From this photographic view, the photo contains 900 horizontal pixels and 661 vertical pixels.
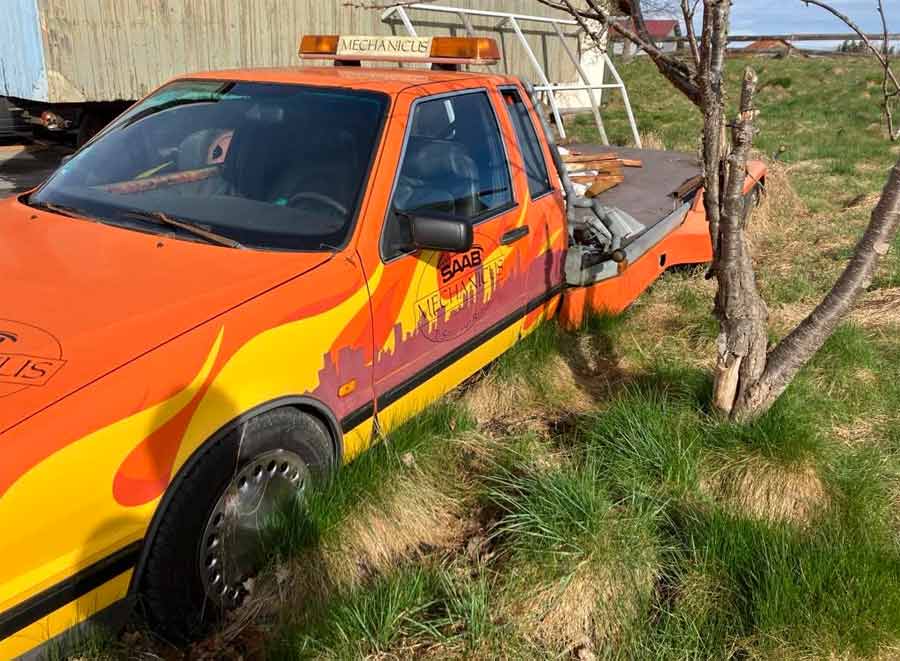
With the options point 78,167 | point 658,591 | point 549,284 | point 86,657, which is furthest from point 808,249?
point 86,657

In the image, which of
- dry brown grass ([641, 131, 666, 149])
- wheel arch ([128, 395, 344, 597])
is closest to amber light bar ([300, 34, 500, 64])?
wheel arch ([128, 395, 344, 597])

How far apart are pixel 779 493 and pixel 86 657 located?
240 cm

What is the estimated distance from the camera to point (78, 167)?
3365mm

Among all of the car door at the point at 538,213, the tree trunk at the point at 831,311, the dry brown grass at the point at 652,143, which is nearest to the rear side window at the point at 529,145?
the car door at the point at 538,213

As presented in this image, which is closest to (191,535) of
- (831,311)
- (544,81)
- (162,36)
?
(831,311)

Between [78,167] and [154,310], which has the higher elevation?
[78,167]

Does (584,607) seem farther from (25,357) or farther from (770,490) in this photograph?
(25,357)

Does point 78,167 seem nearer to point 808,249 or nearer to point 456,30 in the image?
point 808,249

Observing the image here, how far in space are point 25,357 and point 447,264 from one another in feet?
5.41

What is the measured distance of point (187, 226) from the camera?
284cm

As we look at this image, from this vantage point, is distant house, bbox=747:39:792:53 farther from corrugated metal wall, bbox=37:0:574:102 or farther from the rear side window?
corrugated metal wall, bbox=37:0:574:102

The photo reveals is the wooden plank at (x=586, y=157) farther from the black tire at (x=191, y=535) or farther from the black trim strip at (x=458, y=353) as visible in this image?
the black tire at (x=191, y=535)

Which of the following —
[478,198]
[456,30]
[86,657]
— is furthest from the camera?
[456,30]

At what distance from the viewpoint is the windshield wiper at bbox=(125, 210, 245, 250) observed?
2.77 m
